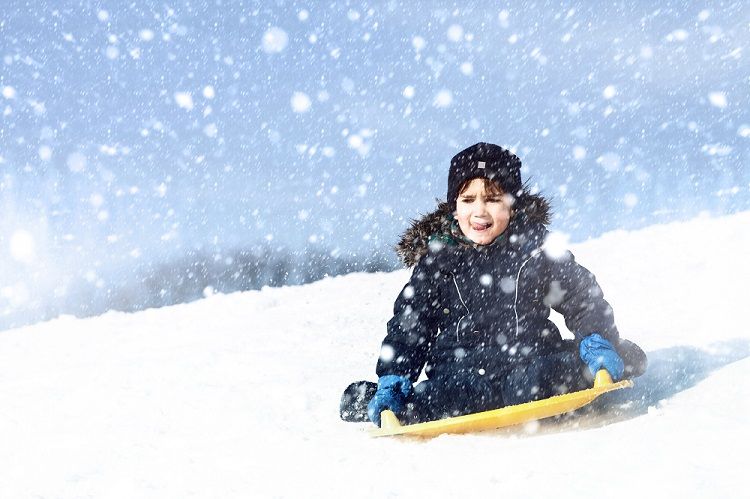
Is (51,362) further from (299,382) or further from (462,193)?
(462,193)

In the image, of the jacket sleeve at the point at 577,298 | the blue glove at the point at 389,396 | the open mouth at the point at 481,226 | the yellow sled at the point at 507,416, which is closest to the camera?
the yellow sled at the point at 507,416

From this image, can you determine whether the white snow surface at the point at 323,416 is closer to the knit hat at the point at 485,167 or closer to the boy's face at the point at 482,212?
the boy's face at the point at 482,212

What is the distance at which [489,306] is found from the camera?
11.5 feet

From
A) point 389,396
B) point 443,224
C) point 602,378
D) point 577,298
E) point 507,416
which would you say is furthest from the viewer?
point 443,224

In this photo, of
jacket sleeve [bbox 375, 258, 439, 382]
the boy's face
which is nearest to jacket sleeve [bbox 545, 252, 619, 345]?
the boy's face

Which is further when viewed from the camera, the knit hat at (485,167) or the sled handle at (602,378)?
the knit hat at (485,167)

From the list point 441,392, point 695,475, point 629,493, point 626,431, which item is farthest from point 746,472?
point 441,392

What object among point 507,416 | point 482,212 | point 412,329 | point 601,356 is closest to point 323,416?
point 412,329

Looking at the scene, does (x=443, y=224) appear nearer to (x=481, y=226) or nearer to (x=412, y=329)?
(x=481, y=226)

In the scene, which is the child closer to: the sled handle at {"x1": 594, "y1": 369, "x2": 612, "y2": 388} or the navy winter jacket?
the navy winter jacket

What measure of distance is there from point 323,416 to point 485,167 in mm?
1561

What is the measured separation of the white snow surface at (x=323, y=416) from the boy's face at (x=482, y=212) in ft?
3.17

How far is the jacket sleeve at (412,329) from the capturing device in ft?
11.4

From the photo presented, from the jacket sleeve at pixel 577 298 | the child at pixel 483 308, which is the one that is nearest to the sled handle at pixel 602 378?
the child at pixel 483 308
